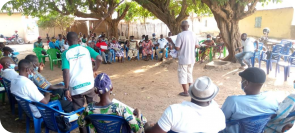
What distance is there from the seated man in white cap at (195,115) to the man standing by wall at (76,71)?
1604 mm

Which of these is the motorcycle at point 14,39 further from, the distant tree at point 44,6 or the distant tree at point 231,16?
the distant tree at point 231,16

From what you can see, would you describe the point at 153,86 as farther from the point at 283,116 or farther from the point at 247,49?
A: the point at 283,116

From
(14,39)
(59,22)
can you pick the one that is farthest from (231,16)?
(14,39)

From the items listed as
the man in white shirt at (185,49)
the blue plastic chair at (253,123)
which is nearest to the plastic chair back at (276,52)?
the man in white shirt at (185,49)

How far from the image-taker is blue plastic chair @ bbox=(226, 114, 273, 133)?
2.10 m

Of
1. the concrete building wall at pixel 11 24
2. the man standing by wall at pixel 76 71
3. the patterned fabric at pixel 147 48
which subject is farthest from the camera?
the concrete building wall at pixel 11 24

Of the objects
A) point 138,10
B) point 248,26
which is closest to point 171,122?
point 138,10

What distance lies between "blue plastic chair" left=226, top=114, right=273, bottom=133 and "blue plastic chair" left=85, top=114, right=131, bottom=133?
3.57ft

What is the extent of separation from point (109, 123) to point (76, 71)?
1.27 m

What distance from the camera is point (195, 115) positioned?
1690mm

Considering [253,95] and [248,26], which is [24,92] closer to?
[253,95]

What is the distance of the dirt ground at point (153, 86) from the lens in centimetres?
424

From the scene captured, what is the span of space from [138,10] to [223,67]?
8.51 m

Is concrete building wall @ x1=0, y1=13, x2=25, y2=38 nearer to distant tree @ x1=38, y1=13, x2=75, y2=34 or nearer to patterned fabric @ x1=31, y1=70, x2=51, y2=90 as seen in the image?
distant tree @ x1=38, y1=13, x2=75, y2=34
